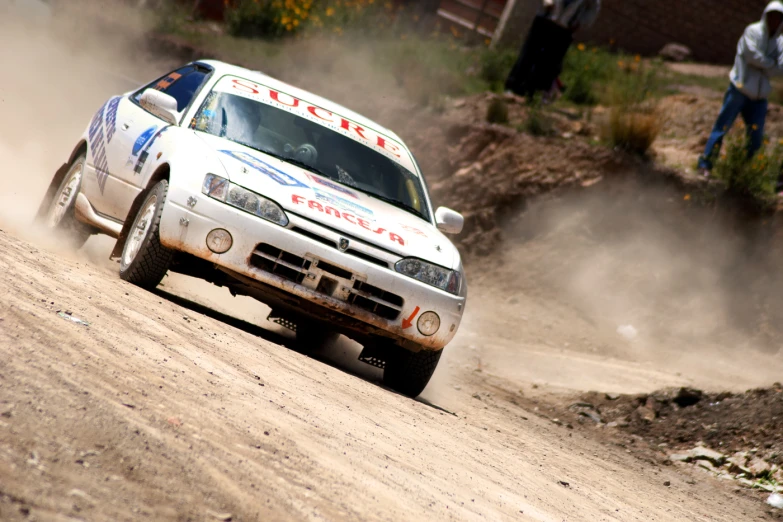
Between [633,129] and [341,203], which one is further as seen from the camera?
[633,129]

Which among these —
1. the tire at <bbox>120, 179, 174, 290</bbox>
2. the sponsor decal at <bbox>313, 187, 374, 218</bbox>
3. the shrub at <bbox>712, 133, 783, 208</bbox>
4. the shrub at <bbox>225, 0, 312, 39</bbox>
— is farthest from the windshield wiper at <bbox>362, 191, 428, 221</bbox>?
the shrub at <bbox>225, 0, 312, 39</bbox>

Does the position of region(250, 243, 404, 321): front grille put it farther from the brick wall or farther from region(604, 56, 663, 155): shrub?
the brick wall

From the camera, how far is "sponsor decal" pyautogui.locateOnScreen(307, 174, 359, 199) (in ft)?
23.3

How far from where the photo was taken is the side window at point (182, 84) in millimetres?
7718

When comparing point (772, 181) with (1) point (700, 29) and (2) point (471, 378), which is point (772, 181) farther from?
(1) point (700, 29)

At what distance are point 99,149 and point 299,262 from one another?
8.22 feet

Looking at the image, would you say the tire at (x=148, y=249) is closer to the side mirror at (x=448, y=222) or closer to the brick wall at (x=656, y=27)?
the side mirror at (x=448, y=222)

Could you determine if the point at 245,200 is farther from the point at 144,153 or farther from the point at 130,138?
the point at 130,138

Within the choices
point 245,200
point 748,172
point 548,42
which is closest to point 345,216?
point 245,200

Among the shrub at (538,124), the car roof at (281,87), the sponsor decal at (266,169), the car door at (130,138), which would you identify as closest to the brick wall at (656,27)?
the shrub at (538,124)

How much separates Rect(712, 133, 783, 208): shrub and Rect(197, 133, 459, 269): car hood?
7555mm

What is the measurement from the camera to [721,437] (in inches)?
351

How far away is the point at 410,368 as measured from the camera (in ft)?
23.6

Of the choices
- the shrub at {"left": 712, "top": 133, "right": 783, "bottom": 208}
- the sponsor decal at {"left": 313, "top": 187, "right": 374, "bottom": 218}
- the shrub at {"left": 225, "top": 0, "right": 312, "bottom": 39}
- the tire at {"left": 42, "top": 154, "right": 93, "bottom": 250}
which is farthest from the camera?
the shrub at {"left": 225, "top": 0, "right": 312, "bottom": 39}
